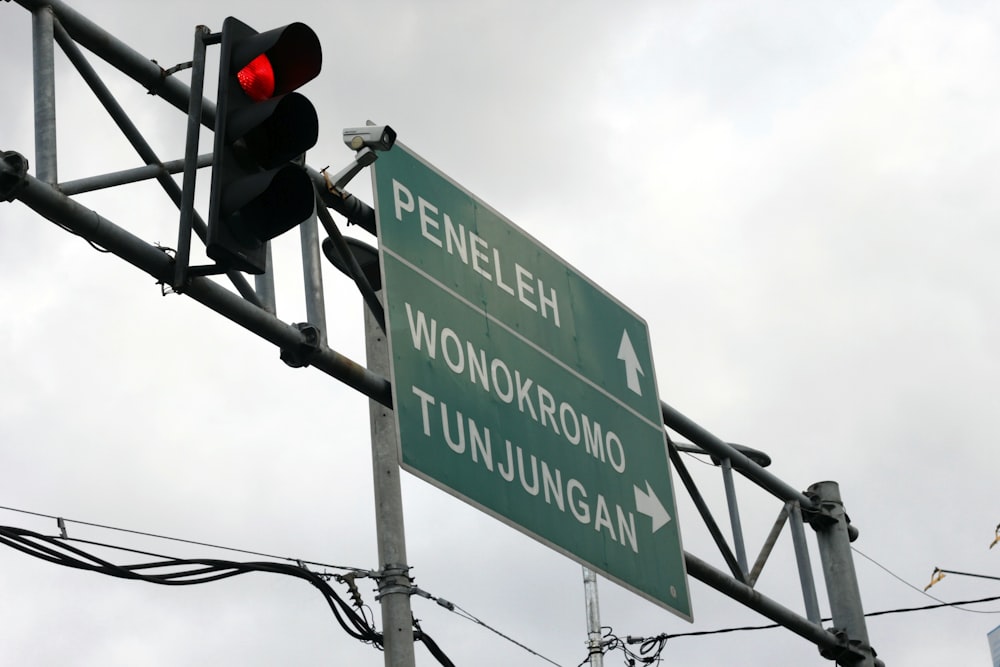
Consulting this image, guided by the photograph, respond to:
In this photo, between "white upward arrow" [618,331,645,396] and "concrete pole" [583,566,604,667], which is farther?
"concrete pole" [583,566,604,667]

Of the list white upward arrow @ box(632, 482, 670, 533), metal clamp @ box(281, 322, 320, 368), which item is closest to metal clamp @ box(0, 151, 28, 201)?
metal clamp @ box(281, 322, 320, 368)

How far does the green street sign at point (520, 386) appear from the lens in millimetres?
6125

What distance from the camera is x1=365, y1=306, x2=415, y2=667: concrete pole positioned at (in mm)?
8883

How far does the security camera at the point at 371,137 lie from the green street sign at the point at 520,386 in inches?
14.7

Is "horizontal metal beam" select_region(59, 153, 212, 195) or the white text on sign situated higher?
the white text on sign

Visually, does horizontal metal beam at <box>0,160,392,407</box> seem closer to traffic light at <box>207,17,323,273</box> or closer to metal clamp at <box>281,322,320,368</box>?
metal clamp at <box>281,322,320,368</box>

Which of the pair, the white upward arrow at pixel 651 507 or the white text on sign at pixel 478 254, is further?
the white upward arrow at pixel 651 507

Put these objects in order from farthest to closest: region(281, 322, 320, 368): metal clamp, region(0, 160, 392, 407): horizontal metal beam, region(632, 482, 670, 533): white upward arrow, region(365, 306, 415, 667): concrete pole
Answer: region(365, 306, 415, 667): concrete pole < region(632, 482, 670, 533): white upward arrow < region(281, 322, 320, 368): metal clamp < region(0, 160, 392, 407): horizontal metal beam

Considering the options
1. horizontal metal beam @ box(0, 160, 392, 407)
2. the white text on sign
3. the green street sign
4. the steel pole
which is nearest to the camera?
horizontal metal beam @ box(0, 160, 392, 407)

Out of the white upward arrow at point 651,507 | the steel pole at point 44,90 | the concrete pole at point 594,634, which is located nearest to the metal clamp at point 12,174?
the steel pole at point 44,90

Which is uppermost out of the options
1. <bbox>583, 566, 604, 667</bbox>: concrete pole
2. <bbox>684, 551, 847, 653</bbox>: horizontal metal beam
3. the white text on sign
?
<bbox>583, 566, 604, 667</bbox>: concrete pole

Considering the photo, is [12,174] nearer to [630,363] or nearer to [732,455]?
[630,363]

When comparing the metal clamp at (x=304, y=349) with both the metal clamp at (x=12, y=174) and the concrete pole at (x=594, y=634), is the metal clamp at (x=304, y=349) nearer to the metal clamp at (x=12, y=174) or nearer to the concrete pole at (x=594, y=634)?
the metal clamp at (x=12, y=174)

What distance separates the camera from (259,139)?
15.8 ft
